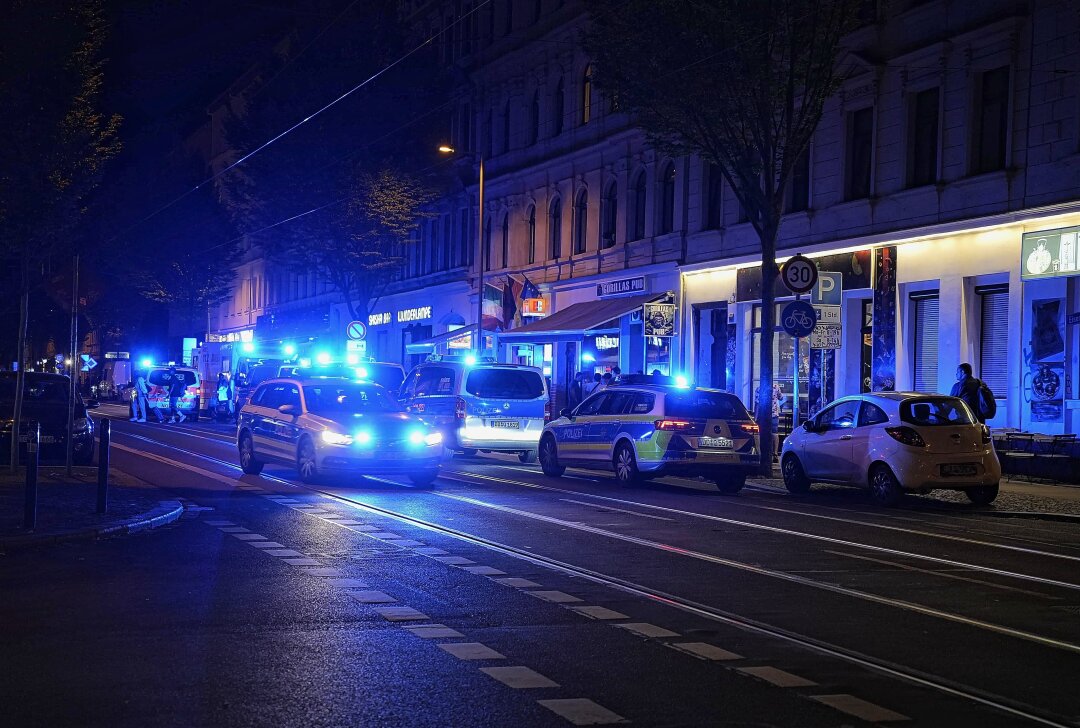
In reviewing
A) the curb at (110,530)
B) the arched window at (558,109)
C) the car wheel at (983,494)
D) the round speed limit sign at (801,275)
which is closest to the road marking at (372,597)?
the curb at (110,530)

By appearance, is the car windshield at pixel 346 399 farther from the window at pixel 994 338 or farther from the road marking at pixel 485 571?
the window at pixel 994 338

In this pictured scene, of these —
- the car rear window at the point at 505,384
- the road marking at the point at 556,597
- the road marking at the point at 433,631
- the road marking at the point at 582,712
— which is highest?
the car rear window at the point at 505,384

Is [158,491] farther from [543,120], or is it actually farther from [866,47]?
[543,120]

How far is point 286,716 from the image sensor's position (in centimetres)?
636

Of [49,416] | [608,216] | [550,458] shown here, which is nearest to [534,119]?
[608,216]

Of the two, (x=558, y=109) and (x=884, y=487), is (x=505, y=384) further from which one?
(x=558, y=109)

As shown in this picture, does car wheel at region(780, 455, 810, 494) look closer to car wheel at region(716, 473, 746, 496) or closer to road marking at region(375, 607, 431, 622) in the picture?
car wheel at region(716, 473, 746, 496)

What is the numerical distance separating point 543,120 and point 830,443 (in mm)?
28415

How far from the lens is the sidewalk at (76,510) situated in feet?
43.7

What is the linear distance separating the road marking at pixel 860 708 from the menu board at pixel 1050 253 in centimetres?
1974

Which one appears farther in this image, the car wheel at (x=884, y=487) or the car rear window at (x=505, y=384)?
the car rear window at (x=505, y=384)

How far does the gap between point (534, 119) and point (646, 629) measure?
41332mm

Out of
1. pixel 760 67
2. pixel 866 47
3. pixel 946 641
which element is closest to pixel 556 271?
pixel 866 47

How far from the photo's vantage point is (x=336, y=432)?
69.9ft
